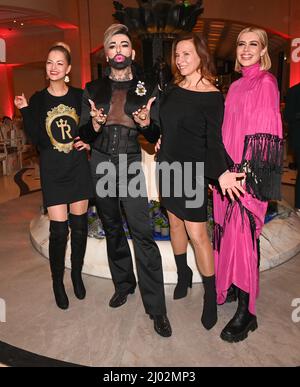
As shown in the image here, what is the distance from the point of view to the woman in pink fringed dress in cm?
195

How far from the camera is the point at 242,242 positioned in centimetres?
215

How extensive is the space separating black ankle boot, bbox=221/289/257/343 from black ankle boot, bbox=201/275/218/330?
0.30 ft

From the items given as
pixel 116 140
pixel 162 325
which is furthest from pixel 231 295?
pixel 116 140

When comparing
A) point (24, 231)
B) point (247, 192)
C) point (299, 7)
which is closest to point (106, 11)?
point (299, 7)

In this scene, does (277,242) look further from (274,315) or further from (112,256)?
(112,256)

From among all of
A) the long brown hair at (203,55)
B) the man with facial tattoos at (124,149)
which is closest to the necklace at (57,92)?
the man with facial tattoos at (124,149)

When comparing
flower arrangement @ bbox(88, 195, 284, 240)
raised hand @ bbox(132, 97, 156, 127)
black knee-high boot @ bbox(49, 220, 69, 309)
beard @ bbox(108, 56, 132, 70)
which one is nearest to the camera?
raised hand @ bbox(132, 97, 156, 127)

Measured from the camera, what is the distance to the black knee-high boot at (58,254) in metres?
2.46

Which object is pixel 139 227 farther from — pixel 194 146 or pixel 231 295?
pixel 231 295

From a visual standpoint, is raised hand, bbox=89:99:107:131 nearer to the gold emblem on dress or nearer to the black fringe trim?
the gold emblem on dress

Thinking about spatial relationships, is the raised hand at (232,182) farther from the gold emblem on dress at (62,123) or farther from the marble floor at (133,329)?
the gold emblem on dress at (62,123)

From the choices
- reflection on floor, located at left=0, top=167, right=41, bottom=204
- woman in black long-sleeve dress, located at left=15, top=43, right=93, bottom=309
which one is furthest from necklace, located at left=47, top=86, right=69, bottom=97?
reflection on floor, located at left=0, top=167, right=41, bottom=204

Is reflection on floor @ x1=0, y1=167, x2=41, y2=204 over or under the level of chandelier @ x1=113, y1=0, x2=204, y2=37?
under

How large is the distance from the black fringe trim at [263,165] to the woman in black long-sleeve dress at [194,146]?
4.2 inches
